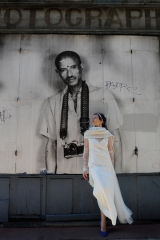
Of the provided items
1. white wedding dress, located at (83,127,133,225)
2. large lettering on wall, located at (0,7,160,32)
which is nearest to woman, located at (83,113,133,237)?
white wedding dress, located at (83,127,133,225)

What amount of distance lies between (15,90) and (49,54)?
42.8 inches

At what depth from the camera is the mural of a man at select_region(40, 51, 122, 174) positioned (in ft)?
15.4

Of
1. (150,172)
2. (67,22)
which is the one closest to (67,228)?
(150,172)

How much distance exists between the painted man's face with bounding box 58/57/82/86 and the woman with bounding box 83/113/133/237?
123cm

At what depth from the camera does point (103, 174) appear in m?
3.86

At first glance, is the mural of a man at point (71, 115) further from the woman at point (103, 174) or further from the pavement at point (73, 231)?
the pavement at point (73, 231)

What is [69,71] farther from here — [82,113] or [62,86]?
[82,113]

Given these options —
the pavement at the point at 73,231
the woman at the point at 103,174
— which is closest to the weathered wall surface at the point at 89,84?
the woman at the point at 103,174

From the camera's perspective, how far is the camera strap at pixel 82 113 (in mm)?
4777

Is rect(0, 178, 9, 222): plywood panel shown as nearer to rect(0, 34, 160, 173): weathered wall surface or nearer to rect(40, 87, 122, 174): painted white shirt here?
rect(0, 34, 160, 173): weathered wall surface

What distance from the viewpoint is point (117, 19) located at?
5086 millimetres

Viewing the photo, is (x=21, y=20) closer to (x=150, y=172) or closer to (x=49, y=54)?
(x=49, y=54)

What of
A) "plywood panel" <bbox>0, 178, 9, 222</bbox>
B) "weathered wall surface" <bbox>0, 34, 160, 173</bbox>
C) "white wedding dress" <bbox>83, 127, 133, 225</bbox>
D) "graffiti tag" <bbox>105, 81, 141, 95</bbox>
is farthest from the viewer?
"graffiti tag" <bbox>105, 81, 141, 95</bbox>

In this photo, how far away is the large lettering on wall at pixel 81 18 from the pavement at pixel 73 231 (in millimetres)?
4173
